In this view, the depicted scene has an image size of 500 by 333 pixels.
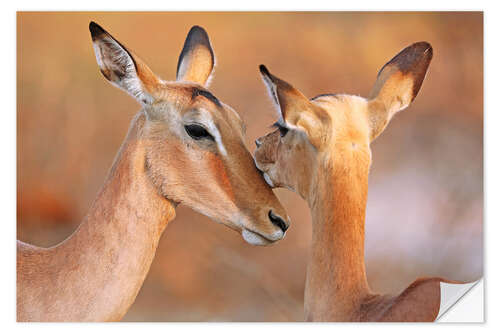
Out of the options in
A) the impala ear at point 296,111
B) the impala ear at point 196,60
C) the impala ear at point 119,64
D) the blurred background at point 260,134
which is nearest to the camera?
the impala ear at point 296,111

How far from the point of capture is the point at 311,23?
2.95 m

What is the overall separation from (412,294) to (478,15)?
1467mm

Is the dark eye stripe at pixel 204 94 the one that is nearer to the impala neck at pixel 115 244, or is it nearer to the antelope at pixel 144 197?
the antelope at pixel 144 197

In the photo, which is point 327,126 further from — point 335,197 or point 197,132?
point 197,132

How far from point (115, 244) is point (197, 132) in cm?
55

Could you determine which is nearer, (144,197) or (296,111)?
(296,111)

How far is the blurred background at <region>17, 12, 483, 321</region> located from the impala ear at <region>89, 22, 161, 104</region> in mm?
537

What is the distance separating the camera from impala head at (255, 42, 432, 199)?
85.7 inches

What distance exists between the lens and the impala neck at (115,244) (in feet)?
7.55

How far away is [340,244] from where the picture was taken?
2.22 meters

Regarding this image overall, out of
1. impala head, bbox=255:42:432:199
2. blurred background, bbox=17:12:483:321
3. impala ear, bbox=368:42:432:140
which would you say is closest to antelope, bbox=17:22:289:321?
impala head, bbox=255:42:432:199

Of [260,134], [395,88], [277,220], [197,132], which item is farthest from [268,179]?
[395,88]

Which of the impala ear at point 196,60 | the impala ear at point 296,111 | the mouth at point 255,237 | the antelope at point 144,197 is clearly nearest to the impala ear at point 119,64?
the antelope at point 144,197
